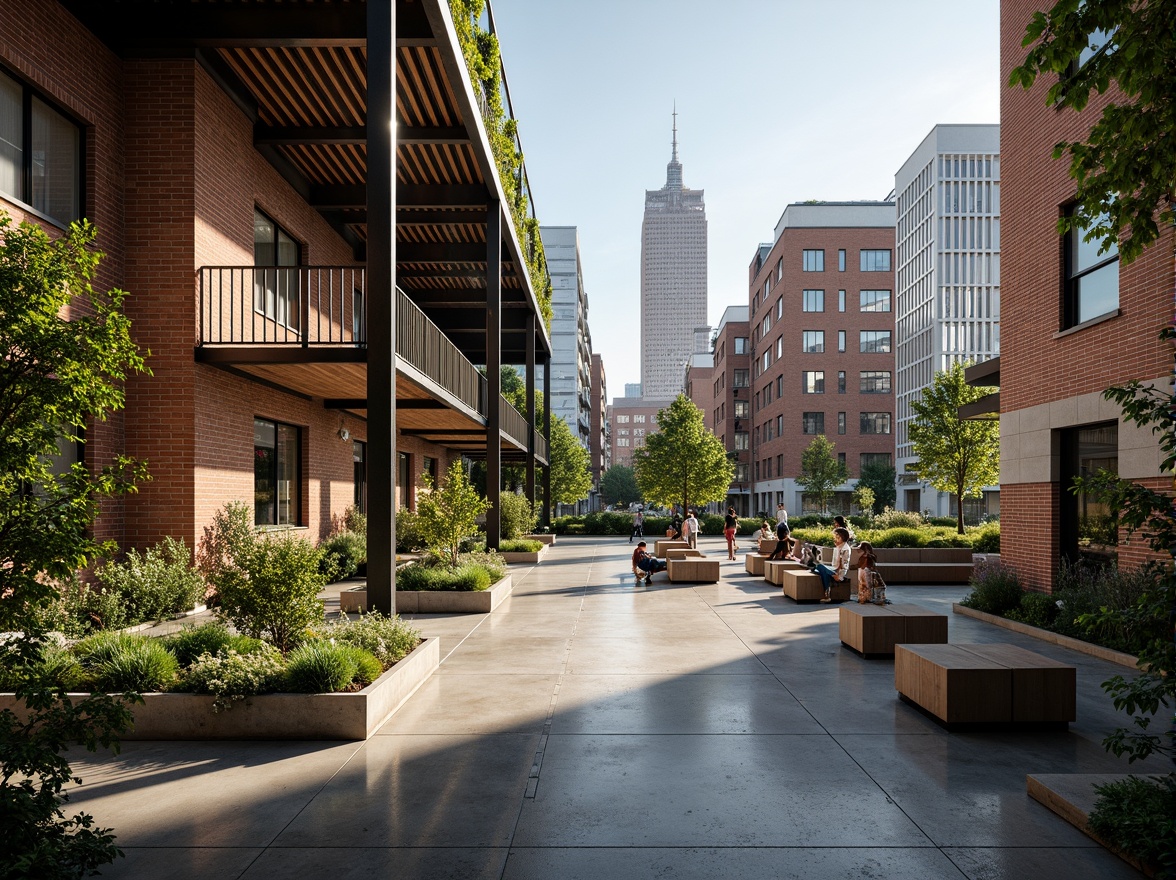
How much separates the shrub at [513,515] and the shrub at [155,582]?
47.4 ft

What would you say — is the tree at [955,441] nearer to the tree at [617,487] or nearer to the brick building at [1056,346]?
the brick building at [1056,346]

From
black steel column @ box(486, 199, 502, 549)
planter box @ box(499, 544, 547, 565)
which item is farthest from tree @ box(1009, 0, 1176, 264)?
planter box @ box(499, 544, 547, 565)

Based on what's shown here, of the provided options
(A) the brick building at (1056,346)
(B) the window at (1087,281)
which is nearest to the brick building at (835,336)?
(A) the brick building at (1056,346)

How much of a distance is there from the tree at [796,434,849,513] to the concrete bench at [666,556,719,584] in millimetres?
39330

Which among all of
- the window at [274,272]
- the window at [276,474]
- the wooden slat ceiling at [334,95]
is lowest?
the window at [276,474]

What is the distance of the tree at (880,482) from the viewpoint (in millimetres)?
61969

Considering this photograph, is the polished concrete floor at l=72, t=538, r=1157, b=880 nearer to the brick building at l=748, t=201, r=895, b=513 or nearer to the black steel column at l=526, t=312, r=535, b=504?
the black steel column at l=526, t=312, r=535, b=504

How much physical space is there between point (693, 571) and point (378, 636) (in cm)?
1184

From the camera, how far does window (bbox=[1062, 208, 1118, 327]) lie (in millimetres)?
11945

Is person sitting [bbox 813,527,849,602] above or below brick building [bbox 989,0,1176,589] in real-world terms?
below

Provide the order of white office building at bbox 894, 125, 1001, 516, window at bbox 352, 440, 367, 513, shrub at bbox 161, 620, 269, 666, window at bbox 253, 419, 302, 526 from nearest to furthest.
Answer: shrub at bbox 161, 620, 269, 666 < window at bbox 253, 419, 302, 526 < window at bbox 352, 440, 367, 513 < white office building at bbox 894, 125, 1001, 516

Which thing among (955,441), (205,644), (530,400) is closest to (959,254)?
(955,441)

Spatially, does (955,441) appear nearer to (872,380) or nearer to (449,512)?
(449,512)

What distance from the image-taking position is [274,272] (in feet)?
51.5
